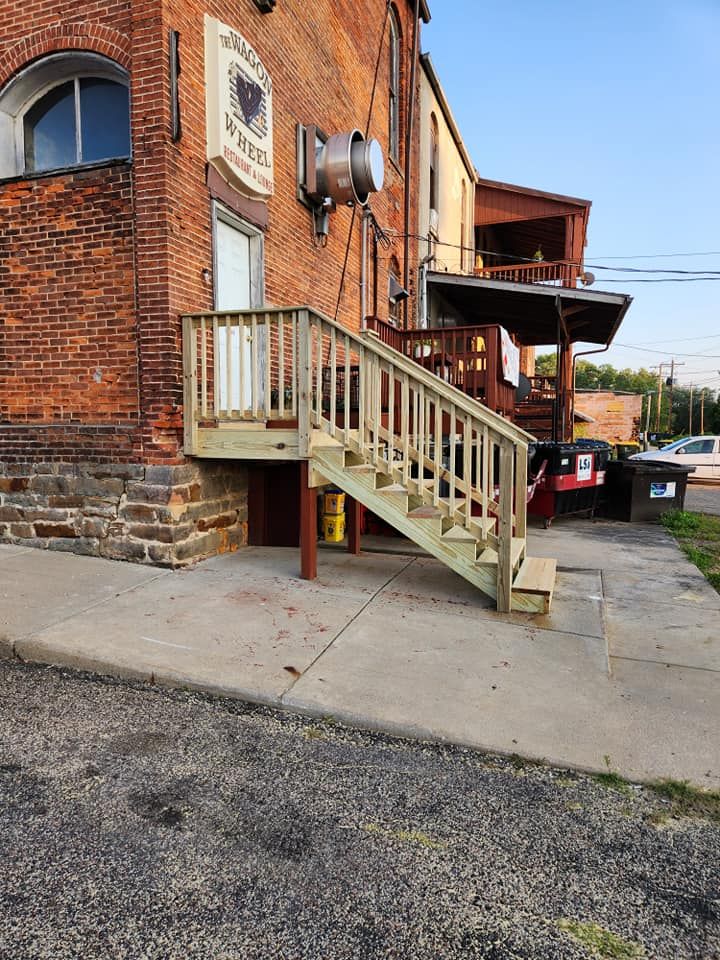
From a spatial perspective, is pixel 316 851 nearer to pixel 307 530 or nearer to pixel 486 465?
pixel 486 465

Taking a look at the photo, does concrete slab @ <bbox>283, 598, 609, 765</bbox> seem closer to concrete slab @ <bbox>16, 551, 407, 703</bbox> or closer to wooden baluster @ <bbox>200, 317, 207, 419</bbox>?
concrete slab @ <bbox>16, 551, 407, 703</bbox>

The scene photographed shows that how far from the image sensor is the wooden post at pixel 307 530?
18.0ft

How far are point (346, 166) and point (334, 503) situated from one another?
450 centimetres

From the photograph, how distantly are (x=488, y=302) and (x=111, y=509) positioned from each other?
12063mm

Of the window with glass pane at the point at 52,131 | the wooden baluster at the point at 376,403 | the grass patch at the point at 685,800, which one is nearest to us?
the grass patch at the point at 685,800

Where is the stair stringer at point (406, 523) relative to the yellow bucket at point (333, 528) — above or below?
above

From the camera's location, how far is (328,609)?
15.6 ft

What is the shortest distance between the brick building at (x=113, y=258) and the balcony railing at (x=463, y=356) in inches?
115

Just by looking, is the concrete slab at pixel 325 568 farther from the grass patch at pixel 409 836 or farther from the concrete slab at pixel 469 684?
the grass patch at pixel 409 836

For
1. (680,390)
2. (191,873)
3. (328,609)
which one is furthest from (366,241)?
(680,390)

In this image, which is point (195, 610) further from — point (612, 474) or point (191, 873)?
point (612, 474)

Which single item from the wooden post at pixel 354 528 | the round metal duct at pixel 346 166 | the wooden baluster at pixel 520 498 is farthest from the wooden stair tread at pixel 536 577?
the round metal duct at pixel 346 166

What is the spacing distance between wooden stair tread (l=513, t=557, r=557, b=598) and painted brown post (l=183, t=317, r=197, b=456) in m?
3.07

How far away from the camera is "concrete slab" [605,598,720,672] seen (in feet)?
13.1
